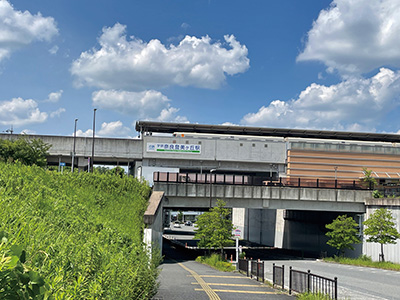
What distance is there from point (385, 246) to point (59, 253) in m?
36.8

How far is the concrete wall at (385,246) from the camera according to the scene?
34.3 metres

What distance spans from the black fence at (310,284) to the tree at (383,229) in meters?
21.1

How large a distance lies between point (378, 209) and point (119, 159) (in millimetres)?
36472

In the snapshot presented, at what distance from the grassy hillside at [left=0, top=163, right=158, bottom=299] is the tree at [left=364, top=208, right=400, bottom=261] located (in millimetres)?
25968

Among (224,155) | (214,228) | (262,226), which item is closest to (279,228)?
(262,226)

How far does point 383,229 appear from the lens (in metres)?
33.9

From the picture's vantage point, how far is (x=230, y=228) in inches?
1388

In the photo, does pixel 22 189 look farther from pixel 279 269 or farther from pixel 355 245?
pixel 355 245

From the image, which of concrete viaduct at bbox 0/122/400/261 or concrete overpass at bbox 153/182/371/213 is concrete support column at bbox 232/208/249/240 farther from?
concrete overpass at bbox 153/182/371/213

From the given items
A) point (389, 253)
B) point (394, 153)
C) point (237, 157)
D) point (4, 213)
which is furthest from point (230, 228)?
point (394, 153)

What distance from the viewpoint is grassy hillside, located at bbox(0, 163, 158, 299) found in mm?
3170

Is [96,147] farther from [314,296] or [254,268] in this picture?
[314,296]

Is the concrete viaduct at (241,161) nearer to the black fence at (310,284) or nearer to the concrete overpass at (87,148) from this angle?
the concrete overpass at (87,148)

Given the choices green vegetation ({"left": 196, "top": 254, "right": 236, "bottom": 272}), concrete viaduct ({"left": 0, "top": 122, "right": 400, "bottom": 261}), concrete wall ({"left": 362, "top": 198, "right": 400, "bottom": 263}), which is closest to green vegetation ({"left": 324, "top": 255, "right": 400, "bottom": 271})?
concrete wall ({"left": 362, "top": 198, "right": 400, "bottom": 263})
